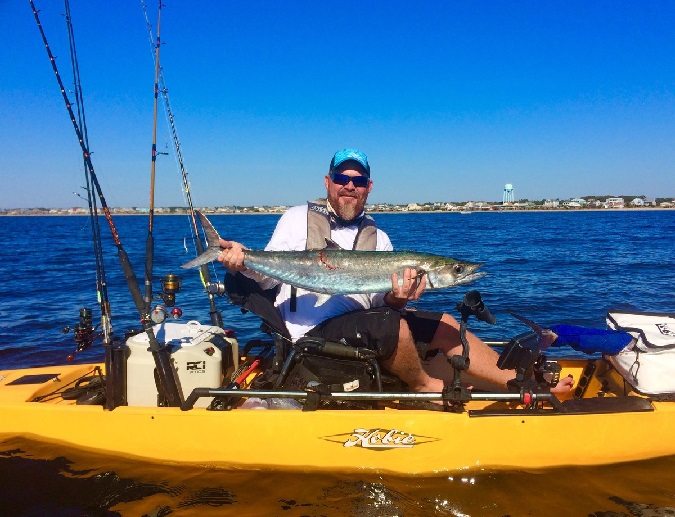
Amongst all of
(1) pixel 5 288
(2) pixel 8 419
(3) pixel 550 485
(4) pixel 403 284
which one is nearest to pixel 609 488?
(3) pixel 550 485

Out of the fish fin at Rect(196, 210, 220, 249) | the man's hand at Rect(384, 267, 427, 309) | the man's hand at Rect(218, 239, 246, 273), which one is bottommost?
the man's hand at Rect(384, 267, 427, 309)

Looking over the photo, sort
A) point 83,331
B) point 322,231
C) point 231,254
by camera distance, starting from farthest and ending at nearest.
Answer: point 83,331 < point 322,231 < point 231,254

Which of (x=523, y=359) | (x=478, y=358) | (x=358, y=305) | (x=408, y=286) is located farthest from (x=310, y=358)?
(x=523, y=359)

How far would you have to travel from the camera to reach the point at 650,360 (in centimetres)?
434

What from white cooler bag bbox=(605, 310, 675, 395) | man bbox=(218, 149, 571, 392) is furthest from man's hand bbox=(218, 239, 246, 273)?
white cooler bag bbox=(605, 310, 675, 395)

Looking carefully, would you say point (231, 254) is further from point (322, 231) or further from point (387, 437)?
point (387, 437)

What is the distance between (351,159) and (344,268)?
1124 millimetres

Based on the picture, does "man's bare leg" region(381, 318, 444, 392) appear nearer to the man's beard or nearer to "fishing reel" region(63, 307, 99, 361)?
Answer: the man's beard

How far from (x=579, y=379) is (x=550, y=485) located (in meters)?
1.86

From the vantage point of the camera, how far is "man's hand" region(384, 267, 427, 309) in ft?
14.3

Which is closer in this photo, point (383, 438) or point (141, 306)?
point (383, 438)

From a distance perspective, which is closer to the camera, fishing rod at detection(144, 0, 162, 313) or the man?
the man

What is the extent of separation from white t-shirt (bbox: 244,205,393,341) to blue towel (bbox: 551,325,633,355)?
68.8 inches

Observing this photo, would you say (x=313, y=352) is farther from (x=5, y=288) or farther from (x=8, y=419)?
(x=5, y=288)
